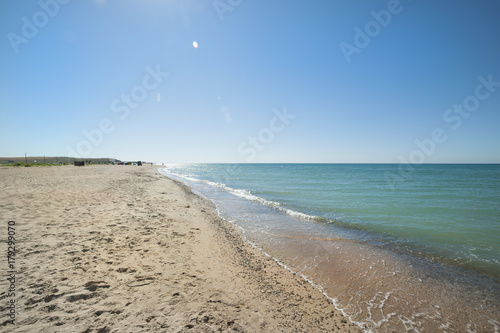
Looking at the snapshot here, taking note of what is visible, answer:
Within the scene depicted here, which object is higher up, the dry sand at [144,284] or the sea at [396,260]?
the dry sand at [144,284]

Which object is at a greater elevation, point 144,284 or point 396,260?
point 144,284

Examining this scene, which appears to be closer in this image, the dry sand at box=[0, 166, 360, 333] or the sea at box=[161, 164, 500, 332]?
the dry sand at box=[0, 166, 360, 333]

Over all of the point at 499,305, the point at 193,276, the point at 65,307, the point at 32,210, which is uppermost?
the point at 32,210

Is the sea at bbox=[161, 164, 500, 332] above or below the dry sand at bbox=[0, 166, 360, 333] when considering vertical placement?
below

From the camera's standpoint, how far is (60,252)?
5762mm

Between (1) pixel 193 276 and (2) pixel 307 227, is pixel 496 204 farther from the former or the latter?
(1) pixel 193 276

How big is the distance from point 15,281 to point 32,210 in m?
7.40

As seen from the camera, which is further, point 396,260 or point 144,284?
point 396,260

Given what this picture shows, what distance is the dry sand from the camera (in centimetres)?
365

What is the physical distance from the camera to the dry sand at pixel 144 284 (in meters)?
3.65

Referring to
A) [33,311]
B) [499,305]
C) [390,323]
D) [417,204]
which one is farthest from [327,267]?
[417,204]

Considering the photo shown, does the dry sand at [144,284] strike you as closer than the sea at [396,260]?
Yes

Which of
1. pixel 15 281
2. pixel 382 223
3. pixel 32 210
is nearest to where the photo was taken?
pixel 15 281

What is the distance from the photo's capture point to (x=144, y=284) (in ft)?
15.5
